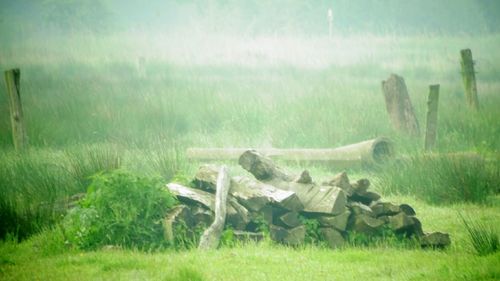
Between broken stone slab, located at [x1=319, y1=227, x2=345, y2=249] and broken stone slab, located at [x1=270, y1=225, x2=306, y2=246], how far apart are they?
0.25 metres

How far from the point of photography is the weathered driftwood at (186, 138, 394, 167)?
12.8 meters

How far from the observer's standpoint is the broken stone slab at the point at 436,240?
7.83m

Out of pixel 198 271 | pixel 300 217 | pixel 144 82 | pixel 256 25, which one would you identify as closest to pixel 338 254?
pixel 300 217

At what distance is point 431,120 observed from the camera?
13.6m

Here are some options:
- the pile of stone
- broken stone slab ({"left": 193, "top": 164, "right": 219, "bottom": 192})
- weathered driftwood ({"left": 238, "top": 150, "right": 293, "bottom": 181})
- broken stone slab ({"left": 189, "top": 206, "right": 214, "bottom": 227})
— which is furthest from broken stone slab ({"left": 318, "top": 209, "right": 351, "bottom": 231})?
broken stone slab ({"left": 193, "top": 164, "right": 219, "bottom": 192})

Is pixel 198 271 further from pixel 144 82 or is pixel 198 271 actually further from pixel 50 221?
pixel 144 82

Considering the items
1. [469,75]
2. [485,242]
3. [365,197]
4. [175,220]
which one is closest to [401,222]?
[365,197]

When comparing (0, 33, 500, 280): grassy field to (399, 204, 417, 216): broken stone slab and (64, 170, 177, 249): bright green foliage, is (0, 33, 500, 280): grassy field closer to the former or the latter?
(64, 170, 177, 249): bright green foliage

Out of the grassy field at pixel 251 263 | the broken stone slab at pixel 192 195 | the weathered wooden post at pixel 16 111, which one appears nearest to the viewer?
the grassy field at pixel 251 263

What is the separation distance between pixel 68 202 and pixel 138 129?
764cm

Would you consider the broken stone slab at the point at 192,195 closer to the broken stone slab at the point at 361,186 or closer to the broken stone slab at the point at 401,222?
the broken stone slab at the point at 361,186

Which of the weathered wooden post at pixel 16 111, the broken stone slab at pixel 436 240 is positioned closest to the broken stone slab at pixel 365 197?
the broken stone slab at pixel 436 240

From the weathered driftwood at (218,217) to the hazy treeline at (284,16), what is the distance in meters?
41.8

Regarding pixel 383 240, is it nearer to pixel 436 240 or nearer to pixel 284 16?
pixel 436 240
